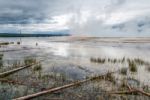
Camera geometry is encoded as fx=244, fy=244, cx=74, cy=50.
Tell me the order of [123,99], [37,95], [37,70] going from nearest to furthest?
1. [37,95]
2. [123,99]
3. [37,70]

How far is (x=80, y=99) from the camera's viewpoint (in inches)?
494

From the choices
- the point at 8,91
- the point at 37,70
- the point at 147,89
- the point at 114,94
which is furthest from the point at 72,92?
the point at 37,70

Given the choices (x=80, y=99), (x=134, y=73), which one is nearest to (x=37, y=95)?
(x=80, y=99)

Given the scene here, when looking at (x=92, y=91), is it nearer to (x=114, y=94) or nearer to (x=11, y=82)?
(x=114, y=94)

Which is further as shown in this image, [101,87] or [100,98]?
[101,87]

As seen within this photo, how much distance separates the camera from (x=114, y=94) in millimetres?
13859

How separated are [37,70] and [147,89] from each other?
9871mm

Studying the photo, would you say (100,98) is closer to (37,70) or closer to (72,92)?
(72,92)

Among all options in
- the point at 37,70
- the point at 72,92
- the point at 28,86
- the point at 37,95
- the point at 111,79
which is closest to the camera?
the point at 37,95

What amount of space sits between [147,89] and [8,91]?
28.1ft

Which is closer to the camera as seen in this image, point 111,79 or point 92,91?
point 92,91

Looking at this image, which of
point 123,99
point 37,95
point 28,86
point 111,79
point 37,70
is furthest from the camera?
point 37,70

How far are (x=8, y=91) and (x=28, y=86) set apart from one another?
152 cm

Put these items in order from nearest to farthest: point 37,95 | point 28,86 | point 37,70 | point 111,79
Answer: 1. point 37,95
2. point 28,86
3. point 111,79
4. point 37,70
